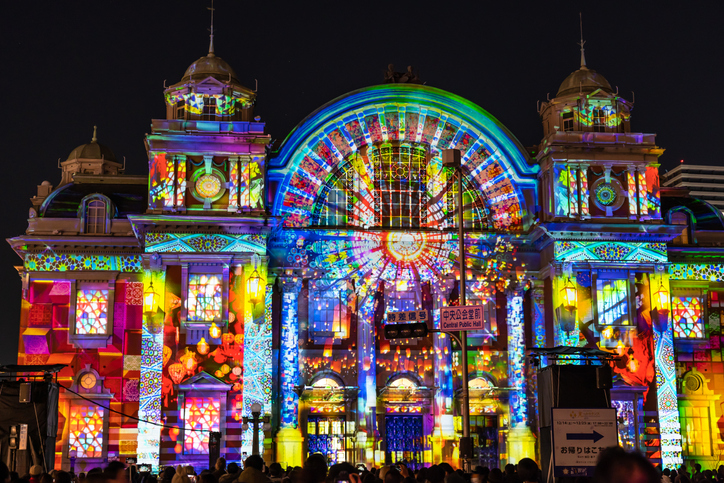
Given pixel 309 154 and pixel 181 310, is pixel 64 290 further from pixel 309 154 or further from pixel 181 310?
pixel 309 154

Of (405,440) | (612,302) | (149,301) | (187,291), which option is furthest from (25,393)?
(612,302)

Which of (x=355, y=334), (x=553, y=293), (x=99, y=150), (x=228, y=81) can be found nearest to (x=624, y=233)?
(x=553, y=293)

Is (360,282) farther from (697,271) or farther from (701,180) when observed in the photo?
(701,180)

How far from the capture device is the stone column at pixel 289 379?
35438 mm

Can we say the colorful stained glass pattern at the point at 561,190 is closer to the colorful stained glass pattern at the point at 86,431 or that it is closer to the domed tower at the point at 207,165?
the domed tower at the point at 207,165

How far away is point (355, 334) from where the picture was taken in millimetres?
37969

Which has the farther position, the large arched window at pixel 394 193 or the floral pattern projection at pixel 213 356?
the large arched window at pixel 394 193

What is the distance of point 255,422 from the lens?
109 feet

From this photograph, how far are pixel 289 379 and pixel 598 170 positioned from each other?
15.8 meters

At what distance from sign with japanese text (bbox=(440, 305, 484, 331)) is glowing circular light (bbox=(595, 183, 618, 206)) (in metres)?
17.5

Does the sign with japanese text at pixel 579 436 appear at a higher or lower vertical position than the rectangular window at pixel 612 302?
lower

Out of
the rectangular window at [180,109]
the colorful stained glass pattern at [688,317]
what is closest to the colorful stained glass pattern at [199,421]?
the rectangular window at [180,109]

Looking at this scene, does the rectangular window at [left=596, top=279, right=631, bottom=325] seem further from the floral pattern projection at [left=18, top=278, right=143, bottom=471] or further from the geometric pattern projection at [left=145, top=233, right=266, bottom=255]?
the floral pattern projection at [left=18, top=278, right=143, bottom=471]

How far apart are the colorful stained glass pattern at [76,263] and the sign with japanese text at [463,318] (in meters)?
18.9
